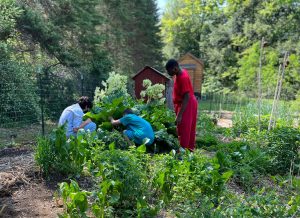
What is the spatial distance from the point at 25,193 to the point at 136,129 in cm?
199

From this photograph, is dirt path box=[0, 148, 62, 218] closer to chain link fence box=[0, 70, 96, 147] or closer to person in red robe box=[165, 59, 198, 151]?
person in red robe box=[165, 59, 198, 151]

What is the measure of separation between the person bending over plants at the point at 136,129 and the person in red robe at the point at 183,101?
18.8 inches

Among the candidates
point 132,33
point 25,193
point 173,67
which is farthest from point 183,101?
point 132,33

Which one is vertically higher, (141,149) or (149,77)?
(149,77)

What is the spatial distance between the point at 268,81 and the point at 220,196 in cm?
1622

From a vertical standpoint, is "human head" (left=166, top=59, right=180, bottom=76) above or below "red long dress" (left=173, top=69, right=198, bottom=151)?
above

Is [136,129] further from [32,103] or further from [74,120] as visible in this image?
[32,103]

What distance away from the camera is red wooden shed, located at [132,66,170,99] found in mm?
9609

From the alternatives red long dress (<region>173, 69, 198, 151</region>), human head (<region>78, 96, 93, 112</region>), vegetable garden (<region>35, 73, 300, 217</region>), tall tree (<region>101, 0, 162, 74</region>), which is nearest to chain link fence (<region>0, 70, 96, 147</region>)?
human head (<region>78, 96, 93, 112</region>)

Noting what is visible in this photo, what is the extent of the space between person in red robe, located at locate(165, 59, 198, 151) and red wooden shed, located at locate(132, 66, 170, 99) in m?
4.54

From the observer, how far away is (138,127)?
482 centimetres

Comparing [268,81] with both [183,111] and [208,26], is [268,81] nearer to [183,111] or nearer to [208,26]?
[183,111]

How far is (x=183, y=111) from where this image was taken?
486 cm

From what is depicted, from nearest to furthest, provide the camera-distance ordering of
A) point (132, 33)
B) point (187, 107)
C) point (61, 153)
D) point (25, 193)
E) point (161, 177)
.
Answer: point (161, 177) < point (25, 193) < point (61, 153) < point (187, 107) < point (132, 33)
